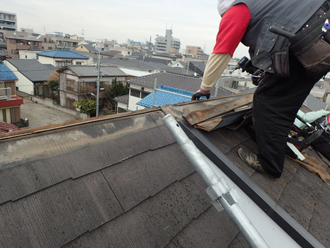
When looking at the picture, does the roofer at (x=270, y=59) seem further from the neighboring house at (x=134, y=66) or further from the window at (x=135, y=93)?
the neighboring house at (x=134, y=66)

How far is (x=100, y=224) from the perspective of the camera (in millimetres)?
1155

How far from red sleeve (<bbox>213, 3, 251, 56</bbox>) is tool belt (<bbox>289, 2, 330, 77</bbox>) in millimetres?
419

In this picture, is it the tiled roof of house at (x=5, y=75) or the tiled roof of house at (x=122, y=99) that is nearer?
the tiled roof of house at (x=5, y=75)

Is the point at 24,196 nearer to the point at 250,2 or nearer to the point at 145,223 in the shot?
the point at 145,223

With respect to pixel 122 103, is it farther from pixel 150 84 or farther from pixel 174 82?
pixel 174 82

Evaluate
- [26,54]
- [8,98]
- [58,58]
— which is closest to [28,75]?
[58,58]

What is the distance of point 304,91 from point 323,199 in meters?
1.04

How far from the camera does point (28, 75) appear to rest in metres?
23.8

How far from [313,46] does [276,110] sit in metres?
0.54

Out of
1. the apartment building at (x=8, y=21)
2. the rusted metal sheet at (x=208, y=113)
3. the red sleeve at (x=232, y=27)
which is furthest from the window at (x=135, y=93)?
the apartment building at (x=8, y=21)

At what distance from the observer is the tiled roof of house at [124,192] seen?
3.57 feet

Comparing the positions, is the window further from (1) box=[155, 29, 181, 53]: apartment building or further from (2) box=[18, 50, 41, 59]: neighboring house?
(1) box=[155, 29, 181, 53]: apartment building

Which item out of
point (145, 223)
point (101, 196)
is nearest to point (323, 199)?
point (145, 223)

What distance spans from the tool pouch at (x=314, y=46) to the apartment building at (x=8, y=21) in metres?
74.2
